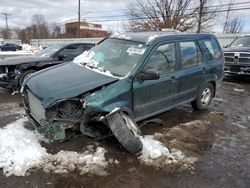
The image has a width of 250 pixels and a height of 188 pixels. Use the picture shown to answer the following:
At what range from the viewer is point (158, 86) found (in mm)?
4934

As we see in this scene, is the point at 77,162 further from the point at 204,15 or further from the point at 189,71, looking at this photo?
the point at 204,15

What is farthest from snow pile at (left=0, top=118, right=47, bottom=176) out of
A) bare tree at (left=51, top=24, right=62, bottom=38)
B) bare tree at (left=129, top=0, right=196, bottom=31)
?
bare tree at (left=51, top=24, right=62, bottom=38)

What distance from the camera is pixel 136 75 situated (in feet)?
14.8

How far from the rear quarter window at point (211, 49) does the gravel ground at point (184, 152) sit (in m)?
1.37

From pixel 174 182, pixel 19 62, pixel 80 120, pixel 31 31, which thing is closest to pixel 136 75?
pixel 80 120

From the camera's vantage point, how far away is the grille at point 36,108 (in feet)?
13.4

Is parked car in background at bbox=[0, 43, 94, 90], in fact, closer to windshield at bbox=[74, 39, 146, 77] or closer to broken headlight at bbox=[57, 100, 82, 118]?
windshield at bbox=[74, 39, 146, 77]

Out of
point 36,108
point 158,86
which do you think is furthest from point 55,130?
point 158,86

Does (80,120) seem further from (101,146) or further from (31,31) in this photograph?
(31,31)

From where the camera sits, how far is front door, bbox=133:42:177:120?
465 cm

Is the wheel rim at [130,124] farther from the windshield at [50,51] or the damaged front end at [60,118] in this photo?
the windshield at [50,51]

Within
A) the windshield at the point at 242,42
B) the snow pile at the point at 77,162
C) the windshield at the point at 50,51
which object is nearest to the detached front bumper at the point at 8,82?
the windshield at the point at 50,51

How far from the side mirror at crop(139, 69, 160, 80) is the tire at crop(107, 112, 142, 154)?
770 millimetres

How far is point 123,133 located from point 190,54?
2.62m
